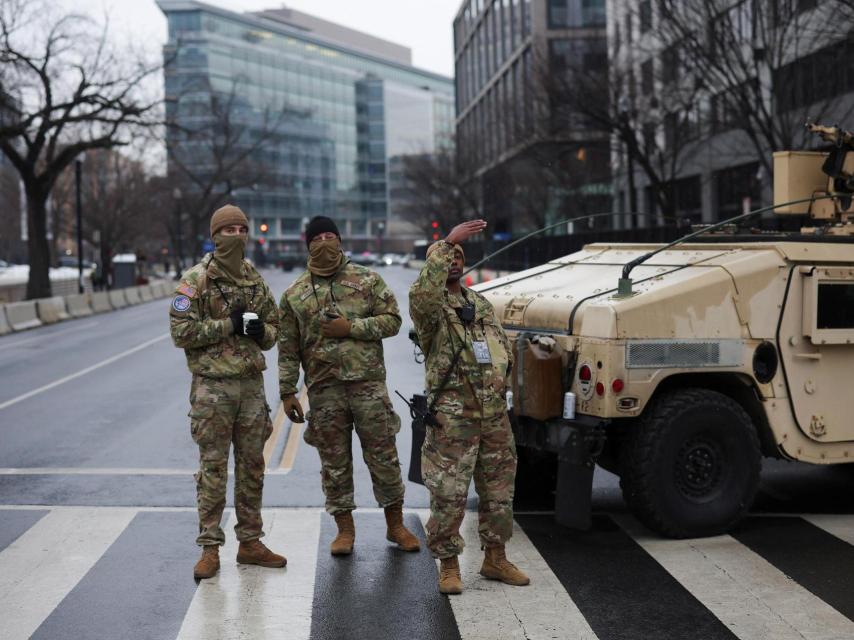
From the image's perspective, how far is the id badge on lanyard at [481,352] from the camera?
6.23 metres

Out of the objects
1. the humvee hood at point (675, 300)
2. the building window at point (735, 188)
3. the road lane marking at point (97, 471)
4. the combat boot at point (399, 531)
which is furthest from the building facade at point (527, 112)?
the combat boot at point (399, 531)

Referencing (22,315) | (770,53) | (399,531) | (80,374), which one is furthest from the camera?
(22,315)

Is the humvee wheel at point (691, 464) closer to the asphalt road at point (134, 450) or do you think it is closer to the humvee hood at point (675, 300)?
the humvee hood at point (675, 300)

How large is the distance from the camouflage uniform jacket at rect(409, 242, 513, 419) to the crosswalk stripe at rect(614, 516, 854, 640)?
149cm

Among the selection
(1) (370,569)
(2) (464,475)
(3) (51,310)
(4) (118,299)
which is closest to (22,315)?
(3) (51,310)

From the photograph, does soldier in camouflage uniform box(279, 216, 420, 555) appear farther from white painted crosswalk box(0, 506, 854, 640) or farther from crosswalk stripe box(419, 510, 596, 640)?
crosswalk stripe box(419, 510, 596, 640)

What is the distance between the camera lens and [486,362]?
6238 mm

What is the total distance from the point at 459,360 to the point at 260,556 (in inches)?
66.5

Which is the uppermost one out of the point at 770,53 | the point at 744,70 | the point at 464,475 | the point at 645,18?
the point at 645,18

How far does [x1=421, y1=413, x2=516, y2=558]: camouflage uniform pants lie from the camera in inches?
244

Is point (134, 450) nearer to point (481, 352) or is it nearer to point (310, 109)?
point (481, 352)

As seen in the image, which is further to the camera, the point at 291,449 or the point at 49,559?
the point at 291,449

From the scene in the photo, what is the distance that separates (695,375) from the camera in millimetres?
7598

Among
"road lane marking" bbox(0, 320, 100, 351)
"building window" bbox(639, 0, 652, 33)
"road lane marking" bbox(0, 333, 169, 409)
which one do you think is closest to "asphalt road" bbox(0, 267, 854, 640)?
"road lane marking" bbox(0, 333, 169, 409)
